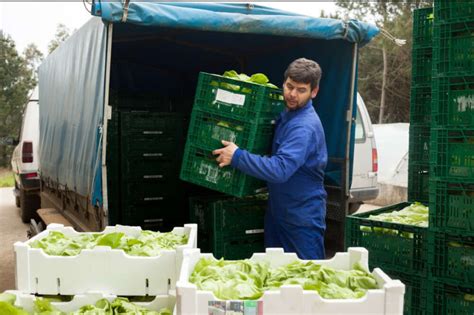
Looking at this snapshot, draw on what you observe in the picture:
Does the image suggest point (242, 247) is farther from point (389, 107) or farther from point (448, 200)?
point (389, 107)

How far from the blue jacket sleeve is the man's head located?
24cm

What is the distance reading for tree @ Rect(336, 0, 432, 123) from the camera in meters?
27.3

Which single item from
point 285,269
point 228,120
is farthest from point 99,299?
point 228,120

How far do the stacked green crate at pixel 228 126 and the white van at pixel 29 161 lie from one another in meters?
7.25

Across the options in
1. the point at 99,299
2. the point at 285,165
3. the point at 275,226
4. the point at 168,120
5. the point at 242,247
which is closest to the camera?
the point at 99,299

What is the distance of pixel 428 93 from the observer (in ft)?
15.7

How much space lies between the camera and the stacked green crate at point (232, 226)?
5.61 meters

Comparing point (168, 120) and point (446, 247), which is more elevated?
point (168, 120)

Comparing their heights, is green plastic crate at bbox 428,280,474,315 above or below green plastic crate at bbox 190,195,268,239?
below

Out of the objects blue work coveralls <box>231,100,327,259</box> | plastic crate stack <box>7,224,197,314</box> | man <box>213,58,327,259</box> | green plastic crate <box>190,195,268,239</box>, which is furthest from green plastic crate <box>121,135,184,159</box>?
plastic crate stack <box>7,224,197,314</box>

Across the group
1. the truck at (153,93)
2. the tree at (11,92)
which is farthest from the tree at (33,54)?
the truck at (153,93)

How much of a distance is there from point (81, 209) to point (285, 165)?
336 centimetres

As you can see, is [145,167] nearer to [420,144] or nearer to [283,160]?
[283,160]

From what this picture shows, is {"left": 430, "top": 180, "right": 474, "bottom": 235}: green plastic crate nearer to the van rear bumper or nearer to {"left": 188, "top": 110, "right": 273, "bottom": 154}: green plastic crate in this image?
{"left": 188, "top": 110, "right": 273, "bottom": 154}: green plastic crate
